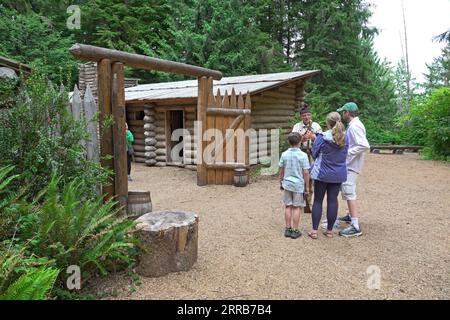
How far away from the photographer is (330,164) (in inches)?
185

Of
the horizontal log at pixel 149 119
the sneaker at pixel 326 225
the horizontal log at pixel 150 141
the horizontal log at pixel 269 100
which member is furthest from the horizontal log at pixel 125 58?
the horizontal log at pixel 150 141

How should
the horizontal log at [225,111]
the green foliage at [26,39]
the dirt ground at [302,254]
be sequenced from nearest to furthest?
the dirt ground at [302,254], the horizontal log at [225,111], the green foliage at [26,39]

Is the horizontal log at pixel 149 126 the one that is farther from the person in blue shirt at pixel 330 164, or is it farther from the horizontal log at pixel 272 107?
the person in blue shirt at pixel 330 164

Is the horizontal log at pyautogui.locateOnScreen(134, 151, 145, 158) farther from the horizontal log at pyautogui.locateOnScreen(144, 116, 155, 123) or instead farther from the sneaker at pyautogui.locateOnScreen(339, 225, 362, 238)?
the sneaker at pyautogui.locateOnScreen(339, 225, 362, 238)

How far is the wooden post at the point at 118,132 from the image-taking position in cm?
514

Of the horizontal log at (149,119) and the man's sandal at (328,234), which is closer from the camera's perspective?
the man's sandal at (328,234)

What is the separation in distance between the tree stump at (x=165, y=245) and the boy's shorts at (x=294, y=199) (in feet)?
5.37

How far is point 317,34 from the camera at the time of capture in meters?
22.9

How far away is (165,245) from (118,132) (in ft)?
7.37

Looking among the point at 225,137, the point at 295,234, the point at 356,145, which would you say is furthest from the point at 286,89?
the point at 295,234

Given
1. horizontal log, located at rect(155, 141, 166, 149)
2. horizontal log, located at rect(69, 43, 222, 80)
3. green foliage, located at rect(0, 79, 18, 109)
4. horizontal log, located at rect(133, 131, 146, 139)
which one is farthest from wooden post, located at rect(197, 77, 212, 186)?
horizontal log, located at rect(133, 131, 146, 139)
